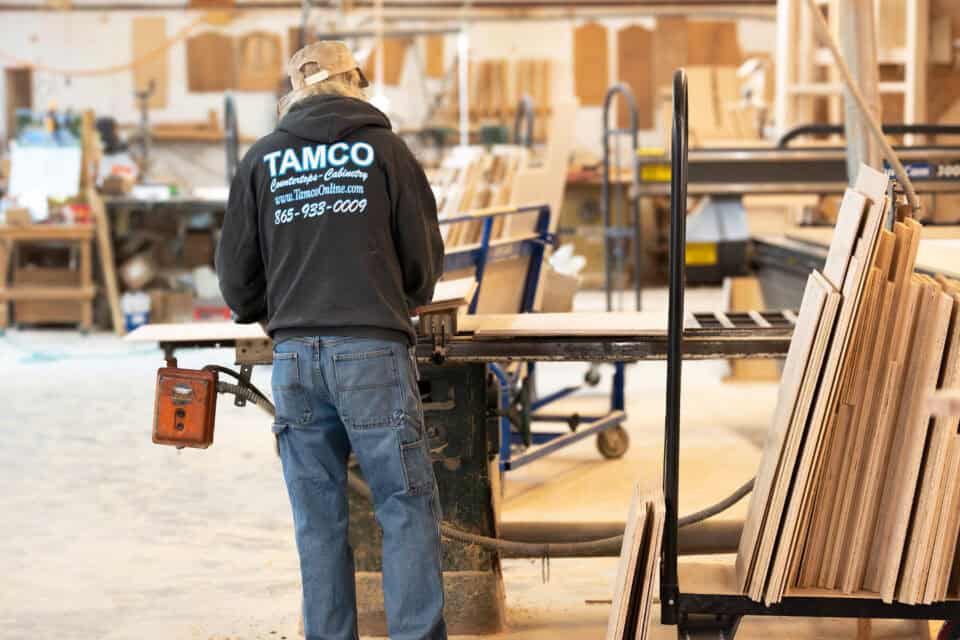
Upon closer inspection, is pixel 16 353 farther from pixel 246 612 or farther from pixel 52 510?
pixel 246 612

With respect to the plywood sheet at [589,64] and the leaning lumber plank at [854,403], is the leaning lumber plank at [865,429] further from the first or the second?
the plywood sheet at [589,64]

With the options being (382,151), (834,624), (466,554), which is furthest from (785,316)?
(382,151)

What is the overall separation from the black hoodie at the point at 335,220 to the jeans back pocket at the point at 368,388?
6 centimetres

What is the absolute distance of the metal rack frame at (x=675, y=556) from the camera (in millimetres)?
2768

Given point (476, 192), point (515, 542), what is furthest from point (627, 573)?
point (476, 192)

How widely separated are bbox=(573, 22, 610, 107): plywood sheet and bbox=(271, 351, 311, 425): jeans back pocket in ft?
41.4

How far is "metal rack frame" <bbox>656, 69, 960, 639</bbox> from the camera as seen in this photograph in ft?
9.08

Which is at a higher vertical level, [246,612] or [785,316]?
[785,316]

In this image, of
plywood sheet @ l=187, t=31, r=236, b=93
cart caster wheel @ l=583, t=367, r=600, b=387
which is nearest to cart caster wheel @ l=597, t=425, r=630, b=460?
cart caster wheel @ l=583, t=367, r=600, b=387

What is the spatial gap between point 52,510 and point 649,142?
11.0 m

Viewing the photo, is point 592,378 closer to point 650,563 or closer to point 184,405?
point 184,405

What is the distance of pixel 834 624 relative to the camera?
3805 millimetres

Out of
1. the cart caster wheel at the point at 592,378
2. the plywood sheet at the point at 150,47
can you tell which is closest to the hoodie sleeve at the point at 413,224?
the cart caster wheel at the point at 592,378

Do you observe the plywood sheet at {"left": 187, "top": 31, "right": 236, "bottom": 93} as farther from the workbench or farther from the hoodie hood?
the hoodie hood
